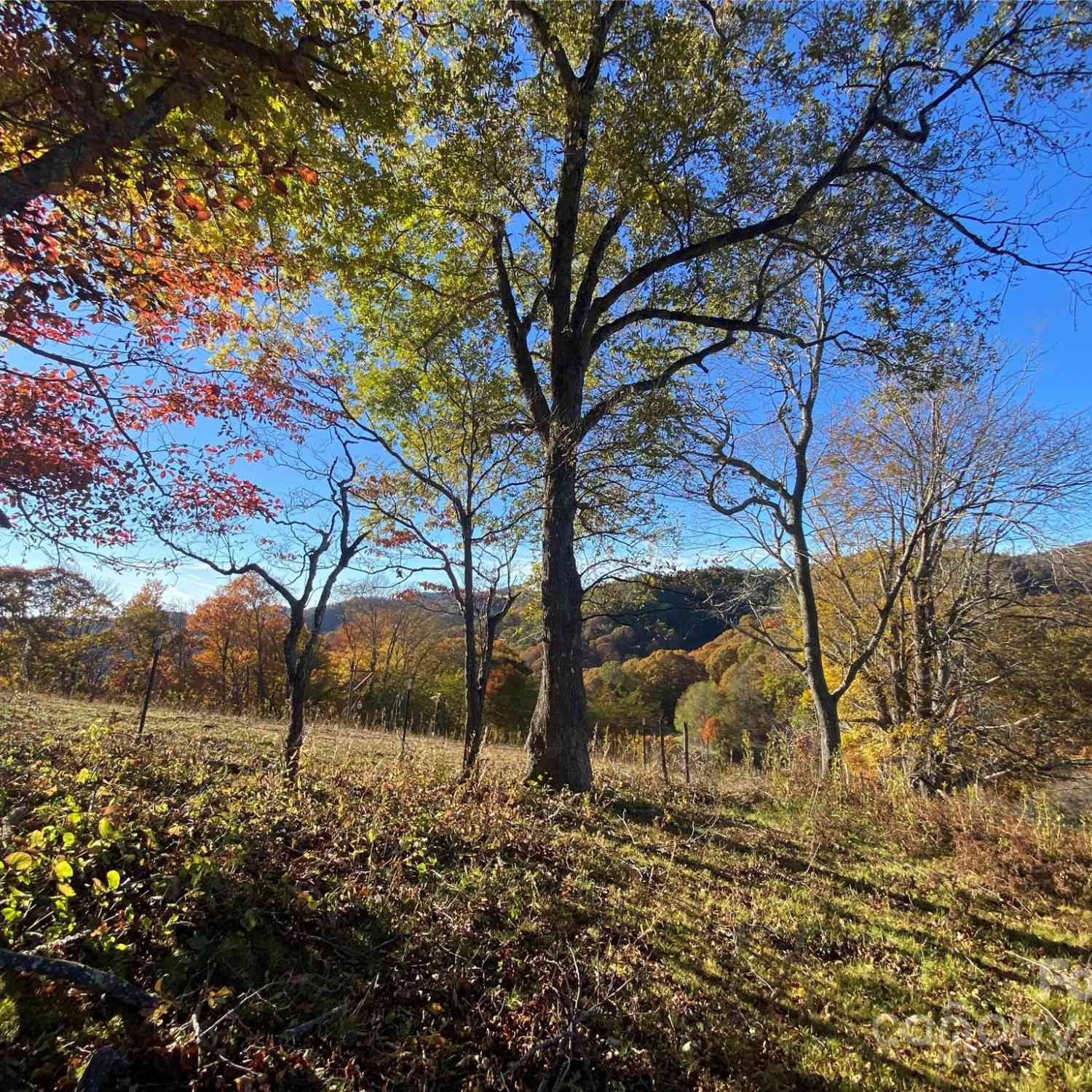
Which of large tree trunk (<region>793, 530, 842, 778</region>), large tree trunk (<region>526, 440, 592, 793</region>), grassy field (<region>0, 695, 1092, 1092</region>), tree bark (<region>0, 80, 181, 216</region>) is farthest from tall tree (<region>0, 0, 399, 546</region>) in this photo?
large tree trunk (<region>793, 530, 842, 778</region>)

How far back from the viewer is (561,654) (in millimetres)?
6547

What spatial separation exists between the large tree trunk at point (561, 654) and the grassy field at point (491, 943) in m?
0.92

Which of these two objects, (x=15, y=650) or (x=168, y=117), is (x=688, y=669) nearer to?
(x=15, y=650)

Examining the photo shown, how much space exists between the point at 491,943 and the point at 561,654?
3.67m

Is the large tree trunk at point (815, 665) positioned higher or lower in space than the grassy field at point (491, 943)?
higher

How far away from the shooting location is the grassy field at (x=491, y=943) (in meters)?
2.11

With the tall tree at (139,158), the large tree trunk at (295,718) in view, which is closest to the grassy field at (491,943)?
the large tree trunk at (295,718)

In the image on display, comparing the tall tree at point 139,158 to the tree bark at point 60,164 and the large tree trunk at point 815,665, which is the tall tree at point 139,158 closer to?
the tree bark at point 60,164

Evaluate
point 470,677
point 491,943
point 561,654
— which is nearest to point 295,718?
point 470,677

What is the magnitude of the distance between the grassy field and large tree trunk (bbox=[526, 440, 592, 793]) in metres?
0.92

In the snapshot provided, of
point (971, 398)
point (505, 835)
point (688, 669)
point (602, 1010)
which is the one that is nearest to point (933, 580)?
point (971, 398)

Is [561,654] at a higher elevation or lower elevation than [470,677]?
higher

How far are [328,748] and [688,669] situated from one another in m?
38.4

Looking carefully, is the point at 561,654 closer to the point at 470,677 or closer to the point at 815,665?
the point at 470,677
